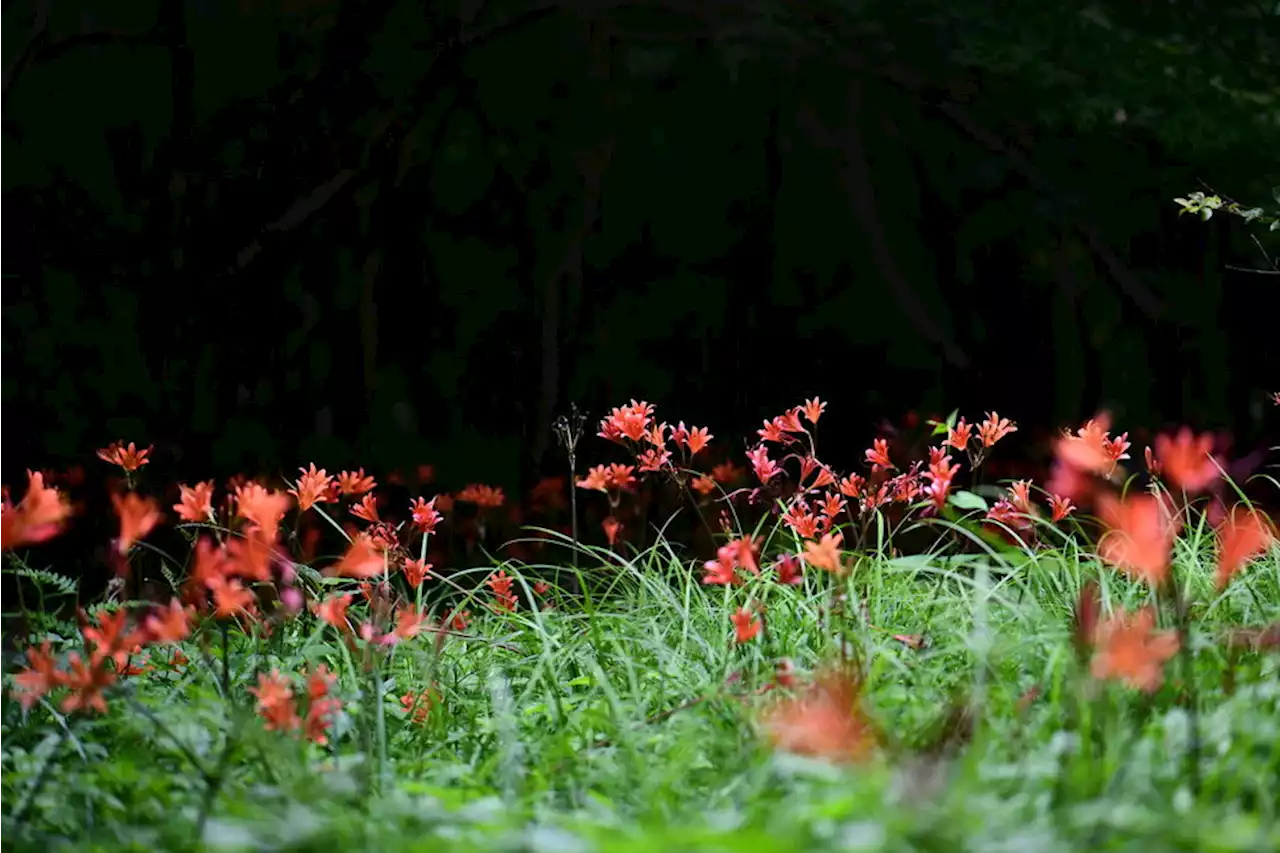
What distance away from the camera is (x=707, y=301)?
5.83m

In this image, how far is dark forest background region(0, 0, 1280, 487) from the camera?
5406 mm

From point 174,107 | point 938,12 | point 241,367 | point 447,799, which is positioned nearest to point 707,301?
point 938,12

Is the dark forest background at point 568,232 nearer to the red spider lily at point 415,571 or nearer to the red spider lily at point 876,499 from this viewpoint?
the red spider lily at point 415,571

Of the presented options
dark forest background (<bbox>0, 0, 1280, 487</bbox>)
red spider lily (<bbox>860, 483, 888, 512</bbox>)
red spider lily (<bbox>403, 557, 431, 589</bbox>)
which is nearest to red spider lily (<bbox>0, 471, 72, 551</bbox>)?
red spider lily (<bbox>403, 557, 431, 589</bbox>)

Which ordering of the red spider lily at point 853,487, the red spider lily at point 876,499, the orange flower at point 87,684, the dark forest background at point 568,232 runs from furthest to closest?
1. the dark forest background at point 568,232
2. the red spider lily at point 853,487
3. the red spider lily at point 876,499
4. the orange flower at point 87,684

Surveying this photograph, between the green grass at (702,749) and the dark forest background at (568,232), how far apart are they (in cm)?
254

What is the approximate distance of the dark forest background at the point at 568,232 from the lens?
5406 mm

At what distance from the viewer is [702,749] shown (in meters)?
2.19

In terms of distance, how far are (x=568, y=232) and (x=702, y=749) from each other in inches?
147

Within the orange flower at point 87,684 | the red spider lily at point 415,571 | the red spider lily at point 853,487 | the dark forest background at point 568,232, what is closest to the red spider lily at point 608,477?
the red spider lily at point 415,571

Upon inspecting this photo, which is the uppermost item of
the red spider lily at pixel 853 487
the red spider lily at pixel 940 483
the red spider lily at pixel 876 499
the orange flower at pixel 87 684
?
the red spider lily at pixel 853 487

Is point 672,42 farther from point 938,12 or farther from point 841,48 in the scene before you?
point 938,12

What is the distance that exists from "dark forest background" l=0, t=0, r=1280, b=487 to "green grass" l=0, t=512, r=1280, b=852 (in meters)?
2.54

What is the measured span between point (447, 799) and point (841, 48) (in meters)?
4.25
